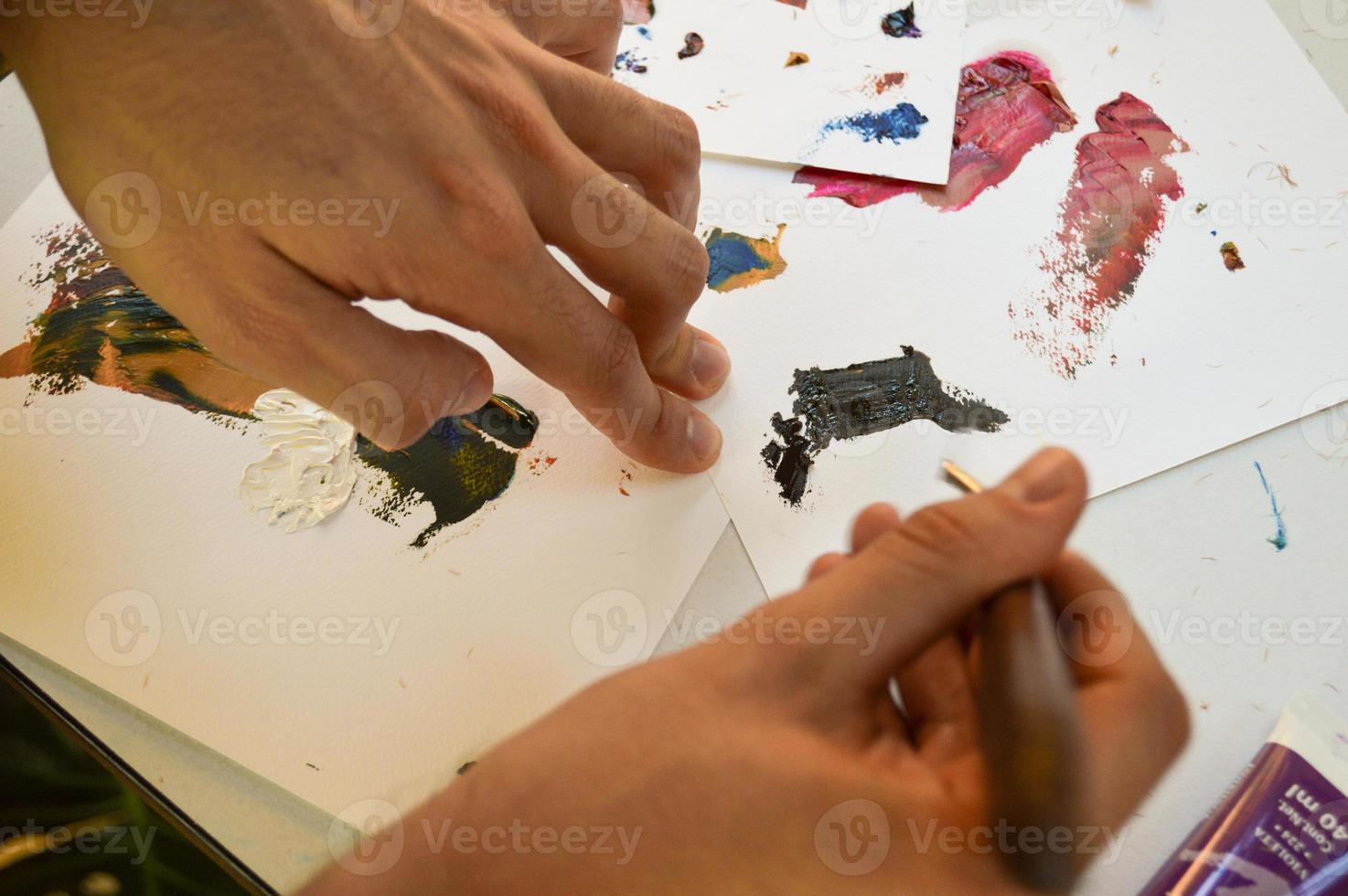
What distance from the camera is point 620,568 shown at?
0.75m

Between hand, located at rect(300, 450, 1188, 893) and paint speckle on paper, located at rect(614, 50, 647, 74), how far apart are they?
660mm

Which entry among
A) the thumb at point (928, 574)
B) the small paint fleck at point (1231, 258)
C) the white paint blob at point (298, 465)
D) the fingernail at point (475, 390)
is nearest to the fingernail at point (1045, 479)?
the thumb at point (928, 574)

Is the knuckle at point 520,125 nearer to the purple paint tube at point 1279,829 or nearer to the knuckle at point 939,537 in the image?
the knuckle at point 939,537

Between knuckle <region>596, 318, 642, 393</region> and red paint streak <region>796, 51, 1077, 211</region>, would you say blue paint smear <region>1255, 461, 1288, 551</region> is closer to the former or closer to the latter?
red paint streak <region>796, 51, 1077, 211</region>

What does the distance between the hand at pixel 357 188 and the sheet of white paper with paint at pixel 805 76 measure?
0.27 metres

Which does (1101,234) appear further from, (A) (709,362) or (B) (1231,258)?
(A) (709,362)

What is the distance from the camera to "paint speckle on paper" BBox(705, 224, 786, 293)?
85cm

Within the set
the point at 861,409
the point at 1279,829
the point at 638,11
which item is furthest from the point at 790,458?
the point at 638,11

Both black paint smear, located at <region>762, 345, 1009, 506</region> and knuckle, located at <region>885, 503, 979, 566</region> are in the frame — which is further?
black paint smear, located at <region>762, 345, 1009, 506</region>

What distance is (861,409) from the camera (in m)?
0.80

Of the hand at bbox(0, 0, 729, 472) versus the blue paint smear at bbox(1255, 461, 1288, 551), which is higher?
the hand at bbox(0, 0, 729, 472)

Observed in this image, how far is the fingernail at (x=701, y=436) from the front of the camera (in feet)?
2.46

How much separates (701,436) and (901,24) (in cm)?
54

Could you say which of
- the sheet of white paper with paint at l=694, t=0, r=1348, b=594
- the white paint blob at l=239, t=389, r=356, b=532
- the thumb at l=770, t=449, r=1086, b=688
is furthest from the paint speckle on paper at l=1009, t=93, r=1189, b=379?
the white paint blob at l=239, t=389, r=356, b=532
